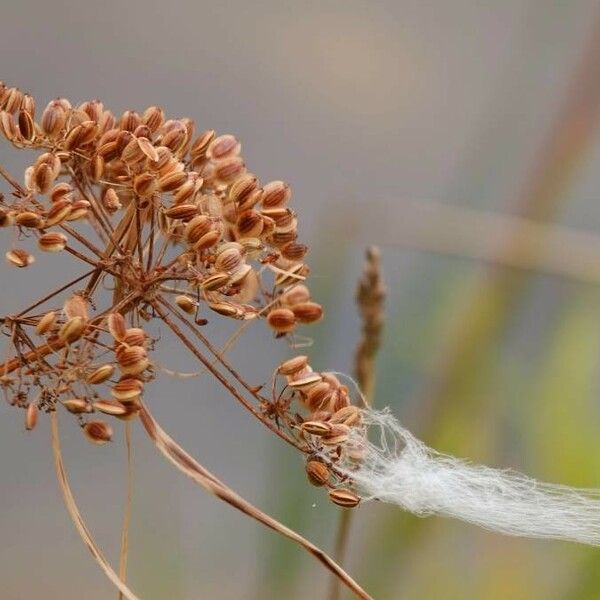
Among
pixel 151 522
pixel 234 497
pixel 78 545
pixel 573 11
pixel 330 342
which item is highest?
pixel 573 11

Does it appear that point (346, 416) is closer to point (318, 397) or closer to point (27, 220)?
point (318, 397)

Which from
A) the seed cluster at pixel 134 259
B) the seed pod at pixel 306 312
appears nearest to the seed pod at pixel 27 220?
the seed cluster at pixel 134 259

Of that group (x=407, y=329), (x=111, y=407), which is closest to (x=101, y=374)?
(x=111, y=407)

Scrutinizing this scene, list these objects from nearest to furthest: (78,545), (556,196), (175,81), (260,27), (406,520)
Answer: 1. (406,520)
2. (556,196)
3. (78,545)
4. (175,81)
5. (260,27)

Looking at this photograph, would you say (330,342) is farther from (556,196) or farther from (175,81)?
(175,81)

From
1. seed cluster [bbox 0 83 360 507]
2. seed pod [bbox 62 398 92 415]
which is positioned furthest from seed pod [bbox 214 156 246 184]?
seed pod [bbox 62 398 92 415]

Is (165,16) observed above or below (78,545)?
above

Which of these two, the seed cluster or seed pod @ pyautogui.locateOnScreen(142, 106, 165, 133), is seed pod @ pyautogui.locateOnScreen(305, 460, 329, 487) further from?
seed pod @ pyautogui.locateOnScreen(142, 106, 165, 133)

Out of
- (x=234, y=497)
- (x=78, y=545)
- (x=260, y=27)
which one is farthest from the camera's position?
(x=260, y=27)

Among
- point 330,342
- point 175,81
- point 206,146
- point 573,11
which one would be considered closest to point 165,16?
point 175,81
